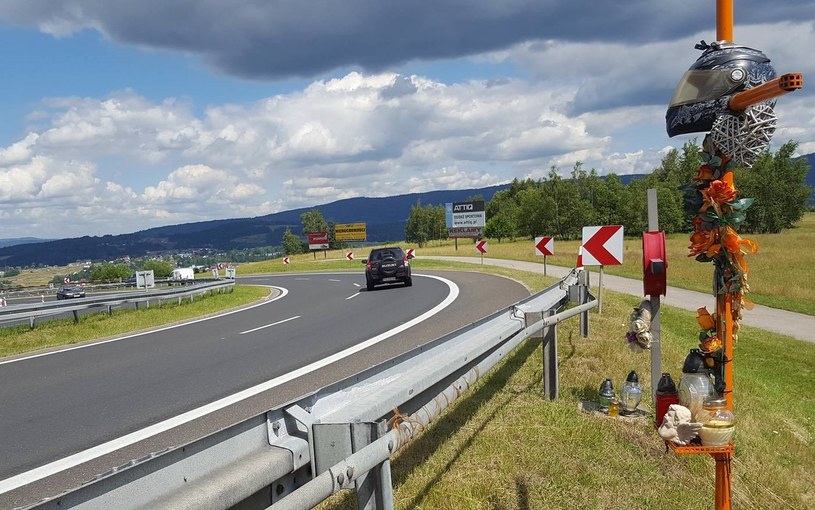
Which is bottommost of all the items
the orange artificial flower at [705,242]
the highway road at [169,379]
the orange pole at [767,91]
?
the highway road at [169,379]

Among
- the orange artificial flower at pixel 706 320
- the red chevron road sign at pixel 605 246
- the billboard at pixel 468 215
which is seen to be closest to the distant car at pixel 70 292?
the billboard at pixel 468 215

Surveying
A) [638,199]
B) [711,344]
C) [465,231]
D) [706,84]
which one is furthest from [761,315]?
[638,199]

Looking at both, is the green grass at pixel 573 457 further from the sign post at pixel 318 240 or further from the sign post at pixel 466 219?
the sign post at pixel 318 240

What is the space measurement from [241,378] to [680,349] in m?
6.68

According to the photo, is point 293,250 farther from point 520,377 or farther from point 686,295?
point 520,377

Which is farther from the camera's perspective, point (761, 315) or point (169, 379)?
point (761, 315)

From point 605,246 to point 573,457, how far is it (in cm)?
703

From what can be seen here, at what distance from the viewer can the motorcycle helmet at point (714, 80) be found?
3352 millimetres

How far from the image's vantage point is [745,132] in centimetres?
330

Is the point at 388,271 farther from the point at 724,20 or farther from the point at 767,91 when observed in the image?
the point at 767,91

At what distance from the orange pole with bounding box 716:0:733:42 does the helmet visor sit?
1.06ft

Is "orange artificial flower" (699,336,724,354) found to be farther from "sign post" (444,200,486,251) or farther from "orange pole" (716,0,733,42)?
"sign post" (444,200,486,251)

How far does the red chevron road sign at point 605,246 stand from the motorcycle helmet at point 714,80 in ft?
26.2

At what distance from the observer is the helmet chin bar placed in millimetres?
3299
